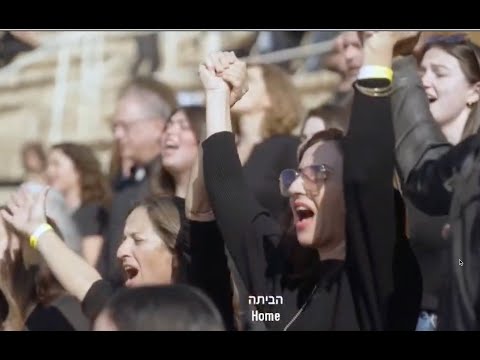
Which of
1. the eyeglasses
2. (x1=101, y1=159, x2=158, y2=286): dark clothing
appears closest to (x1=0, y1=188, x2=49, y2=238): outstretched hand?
(x1=101, y1=159, x2=158, y2=286): dark clothing

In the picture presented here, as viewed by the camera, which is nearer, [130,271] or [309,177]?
[309,177]

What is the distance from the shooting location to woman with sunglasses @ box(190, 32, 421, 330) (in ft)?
13.2

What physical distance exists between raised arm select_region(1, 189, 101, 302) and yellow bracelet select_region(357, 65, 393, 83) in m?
1.20

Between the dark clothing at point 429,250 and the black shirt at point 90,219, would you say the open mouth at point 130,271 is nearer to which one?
the black shirt at point 90,219

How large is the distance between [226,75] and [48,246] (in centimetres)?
90

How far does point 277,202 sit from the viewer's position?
431 cm

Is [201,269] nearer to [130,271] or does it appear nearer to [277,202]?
[130,271]

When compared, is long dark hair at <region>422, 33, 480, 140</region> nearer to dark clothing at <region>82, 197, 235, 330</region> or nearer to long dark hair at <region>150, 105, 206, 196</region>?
long dark hair at <region>150, 105, 206, 196</region>

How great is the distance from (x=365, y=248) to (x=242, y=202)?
18.4 inches

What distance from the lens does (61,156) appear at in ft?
14.6

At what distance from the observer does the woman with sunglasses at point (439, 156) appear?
4.18m

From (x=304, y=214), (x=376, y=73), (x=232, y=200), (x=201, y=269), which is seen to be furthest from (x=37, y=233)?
(x=376, y=73)

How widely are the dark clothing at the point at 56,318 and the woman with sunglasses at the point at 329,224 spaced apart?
637mm

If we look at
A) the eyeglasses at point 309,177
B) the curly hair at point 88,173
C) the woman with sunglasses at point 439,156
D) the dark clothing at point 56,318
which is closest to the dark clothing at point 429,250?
the woman with sunglasses at point 439,156
